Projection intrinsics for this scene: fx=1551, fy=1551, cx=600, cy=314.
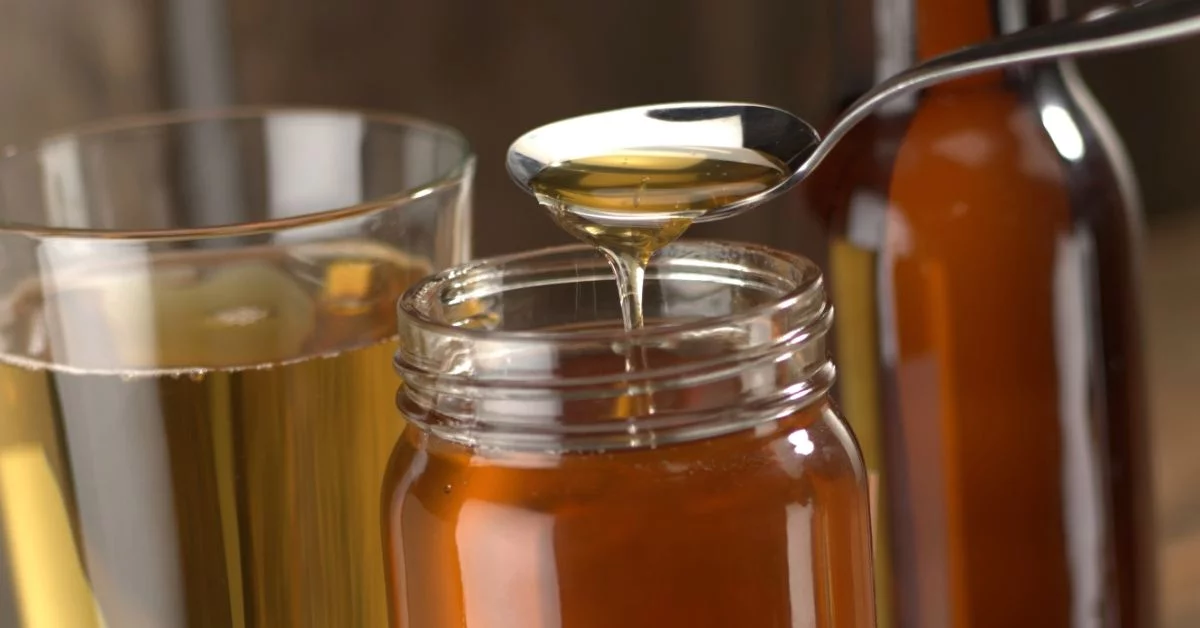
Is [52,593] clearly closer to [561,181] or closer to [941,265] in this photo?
[561,181]

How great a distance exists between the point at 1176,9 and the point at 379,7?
0.58 m

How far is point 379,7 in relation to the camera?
92 cm

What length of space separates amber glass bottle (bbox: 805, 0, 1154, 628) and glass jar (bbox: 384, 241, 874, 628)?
135 millimetres

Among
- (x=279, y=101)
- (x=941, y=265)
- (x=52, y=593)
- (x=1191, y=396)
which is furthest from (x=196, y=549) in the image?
(x=1191, y=396)

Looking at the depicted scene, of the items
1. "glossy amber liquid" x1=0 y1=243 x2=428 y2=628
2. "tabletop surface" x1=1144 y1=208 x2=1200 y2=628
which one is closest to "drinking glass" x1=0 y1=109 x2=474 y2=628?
"glossy amber liquid" x1=0 y1=243 x2=428 y2=628

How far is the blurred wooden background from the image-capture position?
0.81 m

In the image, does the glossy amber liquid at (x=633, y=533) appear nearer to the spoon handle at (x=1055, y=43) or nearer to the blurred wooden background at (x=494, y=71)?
the spoon handle at (x=1055, y=43)

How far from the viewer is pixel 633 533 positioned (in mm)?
379

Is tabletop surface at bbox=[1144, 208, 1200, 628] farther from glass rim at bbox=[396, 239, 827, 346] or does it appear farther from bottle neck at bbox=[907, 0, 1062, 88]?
glass rim at bbox=[396, 239, 827, 346]

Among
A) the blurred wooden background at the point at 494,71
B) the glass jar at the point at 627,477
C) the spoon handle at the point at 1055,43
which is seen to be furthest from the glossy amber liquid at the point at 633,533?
the blurred wooden background at the point at 494,71

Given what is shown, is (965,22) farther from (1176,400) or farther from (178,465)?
(1176,400)

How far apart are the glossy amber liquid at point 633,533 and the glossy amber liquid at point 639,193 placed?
6cm

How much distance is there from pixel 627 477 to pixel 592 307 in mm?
101

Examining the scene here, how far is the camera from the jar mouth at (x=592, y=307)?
0.38 metres
